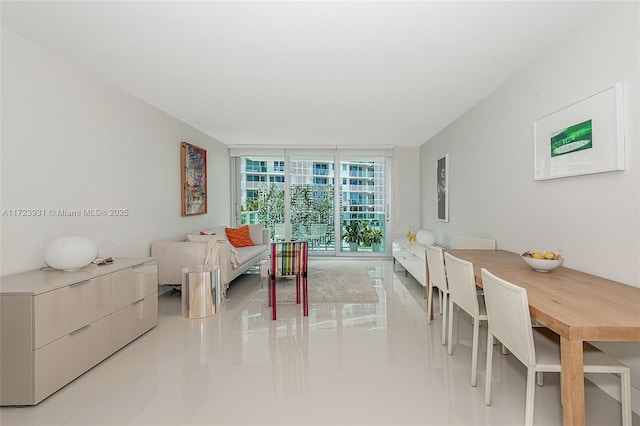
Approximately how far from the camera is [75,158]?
3.18 metres

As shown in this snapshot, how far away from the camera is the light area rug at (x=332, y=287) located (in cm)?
449

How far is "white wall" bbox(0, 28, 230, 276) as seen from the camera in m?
2.57

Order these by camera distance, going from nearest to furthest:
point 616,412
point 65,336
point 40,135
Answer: point 616,412 < point 65,336 < point 40,135

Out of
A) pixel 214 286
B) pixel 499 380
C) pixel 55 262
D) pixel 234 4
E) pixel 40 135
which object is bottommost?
pixel 499 380

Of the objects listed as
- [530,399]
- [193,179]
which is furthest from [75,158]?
[530,399]

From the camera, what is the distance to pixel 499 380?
2436mm

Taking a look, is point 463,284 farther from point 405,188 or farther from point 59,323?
point 405,188

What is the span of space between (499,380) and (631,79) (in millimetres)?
2104

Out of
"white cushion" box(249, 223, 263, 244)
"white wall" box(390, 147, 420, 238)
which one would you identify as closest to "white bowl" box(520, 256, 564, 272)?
"white cushion" box(249, 223, 263, 244)

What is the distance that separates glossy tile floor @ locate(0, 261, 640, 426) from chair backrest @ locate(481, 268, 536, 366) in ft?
1.66

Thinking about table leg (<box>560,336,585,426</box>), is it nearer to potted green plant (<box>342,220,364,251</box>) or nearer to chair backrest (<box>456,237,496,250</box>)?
chair backrest (<box>456,237,496,250</box>)

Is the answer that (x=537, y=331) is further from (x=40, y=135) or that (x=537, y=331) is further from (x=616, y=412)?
(x=40, y=135)

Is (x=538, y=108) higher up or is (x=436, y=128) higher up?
(x=436, y=128)

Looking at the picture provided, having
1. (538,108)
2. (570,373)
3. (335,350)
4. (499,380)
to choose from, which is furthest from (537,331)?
(538,108)
